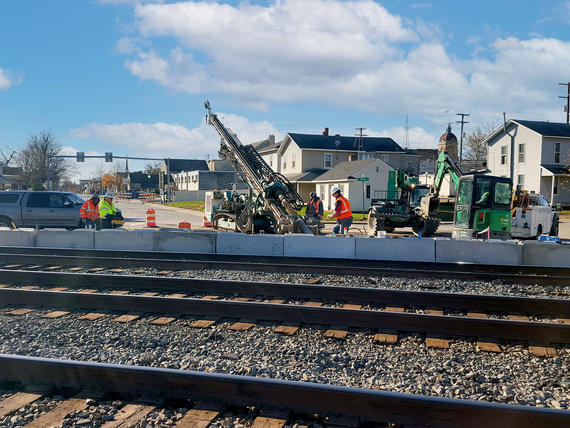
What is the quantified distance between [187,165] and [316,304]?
10931 centimetres

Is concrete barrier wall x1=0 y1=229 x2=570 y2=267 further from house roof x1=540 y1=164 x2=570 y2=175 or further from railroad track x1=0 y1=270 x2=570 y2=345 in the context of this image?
house roof x1=540 y1=164 x2=570 y2=175

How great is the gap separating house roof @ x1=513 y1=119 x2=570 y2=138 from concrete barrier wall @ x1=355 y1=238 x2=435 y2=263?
33934 mm

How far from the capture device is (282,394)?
3.81 m

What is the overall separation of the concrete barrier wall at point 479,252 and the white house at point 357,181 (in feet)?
90.6

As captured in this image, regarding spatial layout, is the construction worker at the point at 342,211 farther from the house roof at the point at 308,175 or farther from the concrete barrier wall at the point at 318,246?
the house roof at the point at 308,175

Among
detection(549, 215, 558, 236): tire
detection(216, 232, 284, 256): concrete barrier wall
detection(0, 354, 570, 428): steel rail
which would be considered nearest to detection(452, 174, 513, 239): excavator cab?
detection(549, 215, 558, 236): tire

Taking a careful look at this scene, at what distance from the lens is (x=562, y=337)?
215 inches

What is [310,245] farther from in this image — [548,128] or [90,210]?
[548,128]

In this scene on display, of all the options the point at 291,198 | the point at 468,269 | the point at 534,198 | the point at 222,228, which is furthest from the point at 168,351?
the point at 534,198

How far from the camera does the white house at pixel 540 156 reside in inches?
1518

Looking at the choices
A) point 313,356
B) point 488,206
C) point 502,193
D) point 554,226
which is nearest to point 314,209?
point 488,206

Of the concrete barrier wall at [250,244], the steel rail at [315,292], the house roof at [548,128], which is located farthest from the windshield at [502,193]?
the house roof at [548,128]

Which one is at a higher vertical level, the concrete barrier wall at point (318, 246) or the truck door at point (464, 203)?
the truck door at point (464, 203)

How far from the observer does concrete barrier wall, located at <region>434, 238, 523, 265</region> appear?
10555mm
